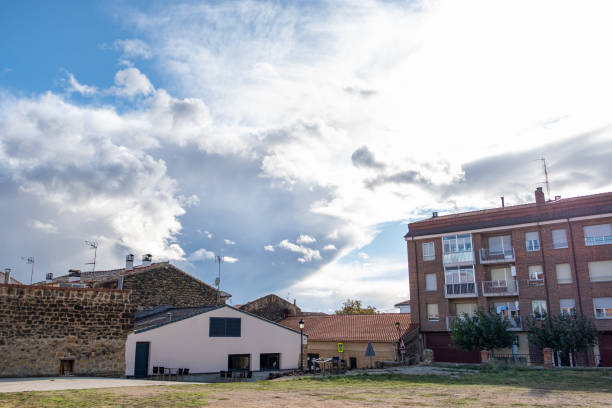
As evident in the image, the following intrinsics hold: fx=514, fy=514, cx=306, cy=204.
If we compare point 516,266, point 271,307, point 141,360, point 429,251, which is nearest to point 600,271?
point 516,266

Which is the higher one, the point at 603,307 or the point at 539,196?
the point at 539,196

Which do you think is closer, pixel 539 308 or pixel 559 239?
pixel 539 308

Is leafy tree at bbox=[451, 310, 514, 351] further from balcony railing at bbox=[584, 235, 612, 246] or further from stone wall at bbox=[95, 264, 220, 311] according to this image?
stone wall at bbox=[95, 264, 220, 311]

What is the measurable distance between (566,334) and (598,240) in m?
7.82

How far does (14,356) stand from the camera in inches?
790

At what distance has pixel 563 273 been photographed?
38.8m

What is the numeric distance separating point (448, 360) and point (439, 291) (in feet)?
18.4

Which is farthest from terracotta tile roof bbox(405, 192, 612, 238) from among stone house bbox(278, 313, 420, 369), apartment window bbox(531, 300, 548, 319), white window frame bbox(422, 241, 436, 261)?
stone house bbox(278, 313, 420, 369)

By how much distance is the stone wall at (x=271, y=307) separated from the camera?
51719 mm

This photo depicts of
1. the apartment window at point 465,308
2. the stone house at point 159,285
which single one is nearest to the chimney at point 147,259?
the stone house at point 159,285

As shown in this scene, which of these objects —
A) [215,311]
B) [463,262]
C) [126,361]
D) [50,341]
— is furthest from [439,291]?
[50,341]

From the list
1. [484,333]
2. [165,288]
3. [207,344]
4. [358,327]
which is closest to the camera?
[207,344]

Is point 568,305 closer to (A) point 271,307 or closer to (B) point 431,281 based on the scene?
(B) point 431,281

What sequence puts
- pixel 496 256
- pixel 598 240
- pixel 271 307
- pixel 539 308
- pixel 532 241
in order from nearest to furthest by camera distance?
pixel 598 240 → pixel 539 308 → pixel 532 241 → pixel 496 256 → pixel 271 307
